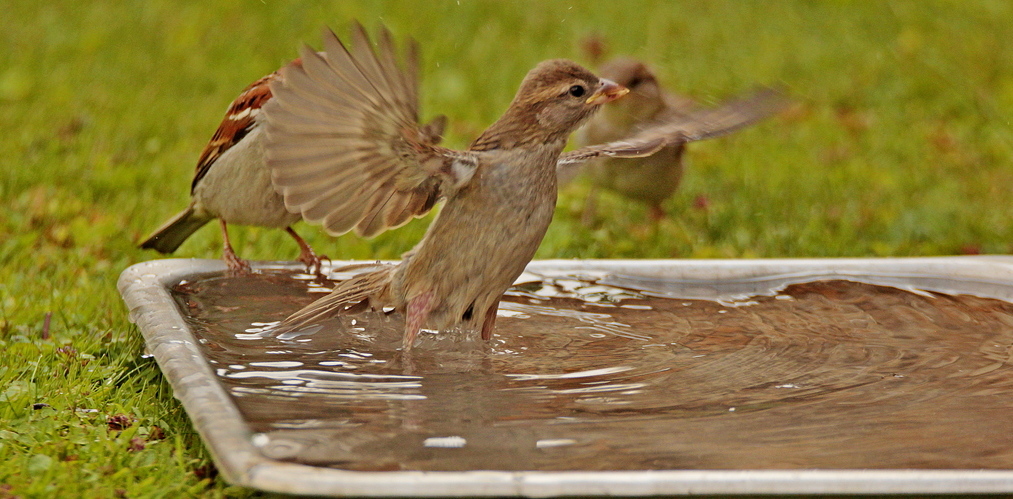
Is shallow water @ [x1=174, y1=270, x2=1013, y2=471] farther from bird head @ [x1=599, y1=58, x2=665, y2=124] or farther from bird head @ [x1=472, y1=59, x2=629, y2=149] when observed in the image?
bird head @ [x1=599, y1=58, x2=665, y2=124]

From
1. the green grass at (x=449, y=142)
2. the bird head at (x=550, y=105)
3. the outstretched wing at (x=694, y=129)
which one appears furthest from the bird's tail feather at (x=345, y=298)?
the outstretched wing at (x=694, y=129)

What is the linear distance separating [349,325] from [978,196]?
5026 mm

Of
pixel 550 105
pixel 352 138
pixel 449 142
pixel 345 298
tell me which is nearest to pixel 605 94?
pixel 550 105

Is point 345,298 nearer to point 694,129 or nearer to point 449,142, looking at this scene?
point 694,129

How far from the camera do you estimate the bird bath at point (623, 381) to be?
2514mm

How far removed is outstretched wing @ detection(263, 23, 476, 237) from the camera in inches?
129

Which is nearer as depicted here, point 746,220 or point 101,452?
point 101,452

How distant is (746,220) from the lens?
676 centimetres

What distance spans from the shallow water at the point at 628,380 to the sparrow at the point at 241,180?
0.95ft

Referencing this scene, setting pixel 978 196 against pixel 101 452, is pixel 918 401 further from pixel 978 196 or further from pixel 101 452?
pixel 978 196

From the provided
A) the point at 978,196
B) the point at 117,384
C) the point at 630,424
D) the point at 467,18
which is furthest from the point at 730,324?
the point at 467,18

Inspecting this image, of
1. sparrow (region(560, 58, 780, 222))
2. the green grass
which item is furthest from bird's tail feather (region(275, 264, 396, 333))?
sparrow (region(560, 58, 780, 222))

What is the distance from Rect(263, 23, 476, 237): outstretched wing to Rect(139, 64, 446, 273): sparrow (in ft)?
3.72

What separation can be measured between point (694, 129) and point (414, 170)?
1434mm
